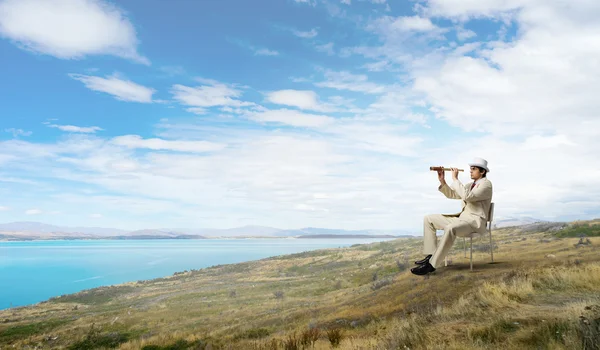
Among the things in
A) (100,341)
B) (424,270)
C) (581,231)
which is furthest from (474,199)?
(581,231)

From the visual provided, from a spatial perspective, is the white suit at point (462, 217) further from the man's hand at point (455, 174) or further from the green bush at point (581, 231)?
the green bush at point (581, 231)

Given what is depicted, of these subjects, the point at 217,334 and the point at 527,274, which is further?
the point at 217,334

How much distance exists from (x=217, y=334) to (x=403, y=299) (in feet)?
26.4

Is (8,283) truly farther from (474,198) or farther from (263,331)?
(474,198)

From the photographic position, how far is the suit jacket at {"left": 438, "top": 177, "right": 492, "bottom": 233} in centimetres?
909

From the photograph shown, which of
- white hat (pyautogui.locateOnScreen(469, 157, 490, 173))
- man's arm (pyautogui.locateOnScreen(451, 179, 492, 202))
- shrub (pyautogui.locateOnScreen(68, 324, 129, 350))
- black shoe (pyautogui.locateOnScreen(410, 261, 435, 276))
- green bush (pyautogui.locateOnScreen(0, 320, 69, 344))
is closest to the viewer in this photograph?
man's arm (pyautogui.locateOnScreen(451, 179, 492, 202))

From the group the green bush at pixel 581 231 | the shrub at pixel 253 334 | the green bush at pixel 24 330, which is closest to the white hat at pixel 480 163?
the shrub at pixel 253 334

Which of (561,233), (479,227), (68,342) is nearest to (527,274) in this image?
(479,227)

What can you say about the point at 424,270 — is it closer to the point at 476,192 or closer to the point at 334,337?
the point at 476,192

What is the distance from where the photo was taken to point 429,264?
10.1 metres

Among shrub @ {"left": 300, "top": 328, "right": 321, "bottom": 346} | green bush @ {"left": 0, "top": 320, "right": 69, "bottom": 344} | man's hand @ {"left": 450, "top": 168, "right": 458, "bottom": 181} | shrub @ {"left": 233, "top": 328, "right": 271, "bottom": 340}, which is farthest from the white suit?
green bush @ {"left": 0, "top": 320, "right": 69, "bottom": 344}

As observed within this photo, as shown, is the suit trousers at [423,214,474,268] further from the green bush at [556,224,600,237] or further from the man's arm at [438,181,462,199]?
the green bush at [556,224,600,237]

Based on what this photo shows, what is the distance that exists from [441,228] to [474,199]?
122cm

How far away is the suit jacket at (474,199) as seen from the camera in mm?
9094
